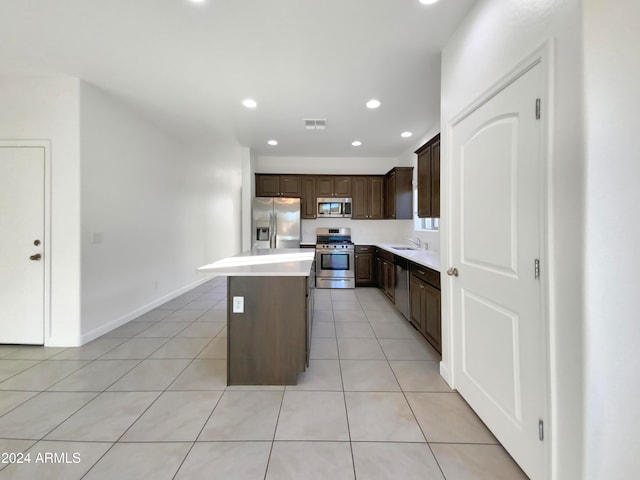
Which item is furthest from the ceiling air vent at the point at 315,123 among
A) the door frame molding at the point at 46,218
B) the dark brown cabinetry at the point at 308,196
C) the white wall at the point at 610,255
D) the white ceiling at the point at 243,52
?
the white wall at the point at 610,255

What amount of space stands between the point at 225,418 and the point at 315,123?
11.9ft

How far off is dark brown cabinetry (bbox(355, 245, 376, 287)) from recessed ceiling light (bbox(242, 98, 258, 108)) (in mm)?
3203

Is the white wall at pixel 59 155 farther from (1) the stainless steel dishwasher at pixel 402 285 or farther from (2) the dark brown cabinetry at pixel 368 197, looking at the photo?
(2) the dark brown cabinetry at pixel 368 197

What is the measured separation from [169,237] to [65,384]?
263 centimetres

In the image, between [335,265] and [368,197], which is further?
[368,197]

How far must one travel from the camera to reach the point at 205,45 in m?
2.21

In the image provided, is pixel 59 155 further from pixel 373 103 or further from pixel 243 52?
pixel 373 103

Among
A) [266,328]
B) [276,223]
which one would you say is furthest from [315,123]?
[266,328]

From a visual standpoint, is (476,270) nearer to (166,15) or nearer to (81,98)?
(166,15)

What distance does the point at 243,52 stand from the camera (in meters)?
2.30

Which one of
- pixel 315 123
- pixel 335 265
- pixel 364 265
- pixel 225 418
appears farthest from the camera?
pixel 364 265

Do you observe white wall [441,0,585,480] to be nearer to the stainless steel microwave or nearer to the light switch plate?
the light switch plate

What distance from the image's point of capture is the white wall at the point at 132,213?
2.84 m

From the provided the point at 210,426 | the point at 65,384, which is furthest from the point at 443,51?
the point at 65,384
